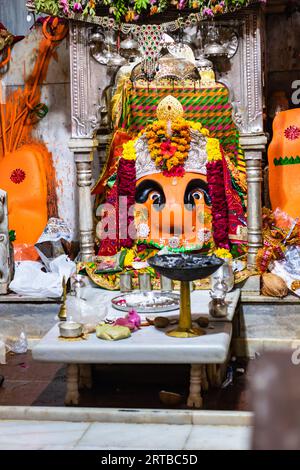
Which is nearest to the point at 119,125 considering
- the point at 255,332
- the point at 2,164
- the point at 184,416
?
the point at 2,164

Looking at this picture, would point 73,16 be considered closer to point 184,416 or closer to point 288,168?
point 288,168

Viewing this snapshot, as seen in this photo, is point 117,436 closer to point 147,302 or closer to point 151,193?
point 147,302

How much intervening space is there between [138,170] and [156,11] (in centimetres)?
146

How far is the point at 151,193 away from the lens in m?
7.70

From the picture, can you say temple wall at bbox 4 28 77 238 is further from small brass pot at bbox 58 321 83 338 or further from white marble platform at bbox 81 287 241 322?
small brass pot at bbox 58 321 83 338

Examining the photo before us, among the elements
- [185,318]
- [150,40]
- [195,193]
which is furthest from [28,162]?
[185,318]

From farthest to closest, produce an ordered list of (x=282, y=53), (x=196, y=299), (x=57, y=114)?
(x=57, y=114) < (x=282, y=53) < (x=196, y=299)

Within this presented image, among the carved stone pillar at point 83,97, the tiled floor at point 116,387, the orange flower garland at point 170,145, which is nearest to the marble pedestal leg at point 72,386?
the tiled floor at point 116,387

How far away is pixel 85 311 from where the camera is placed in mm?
5824

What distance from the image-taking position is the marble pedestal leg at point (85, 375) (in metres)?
5.98

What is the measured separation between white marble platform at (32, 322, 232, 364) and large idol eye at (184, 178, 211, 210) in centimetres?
236

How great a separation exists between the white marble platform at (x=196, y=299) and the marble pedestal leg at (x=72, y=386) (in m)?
0.61

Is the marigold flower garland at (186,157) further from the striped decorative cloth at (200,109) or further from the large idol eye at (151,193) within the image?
the striped decorative cloth at (200,109)

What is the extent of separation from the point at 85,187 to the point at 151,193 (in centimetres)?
62
